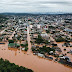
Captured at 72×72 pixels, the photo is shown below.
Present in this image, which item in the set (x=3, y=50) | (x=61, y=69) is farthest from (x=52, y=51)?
(x=3, y=50)

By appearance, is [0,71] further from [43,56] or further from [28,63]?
[43,56]

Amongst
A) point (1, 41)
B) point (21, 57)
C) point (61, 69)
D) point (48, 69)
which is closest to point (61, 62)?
point (61, 69)

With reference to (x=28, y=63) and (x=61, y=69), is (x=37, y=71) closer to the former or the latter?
(x=28, y=63)

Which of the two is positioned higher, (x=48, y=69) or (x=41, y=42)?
(x=41, y=42)

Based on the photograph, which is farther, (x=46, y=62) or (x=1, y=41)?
(x=1, y=41)

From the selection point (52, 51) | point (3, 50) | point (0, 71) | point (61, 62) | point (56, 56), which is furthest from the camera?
point (3, 50)

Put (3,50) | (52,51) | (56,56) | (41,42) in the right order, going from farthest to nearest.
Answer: (41,42), (3,50), (52,51), (56,56)
